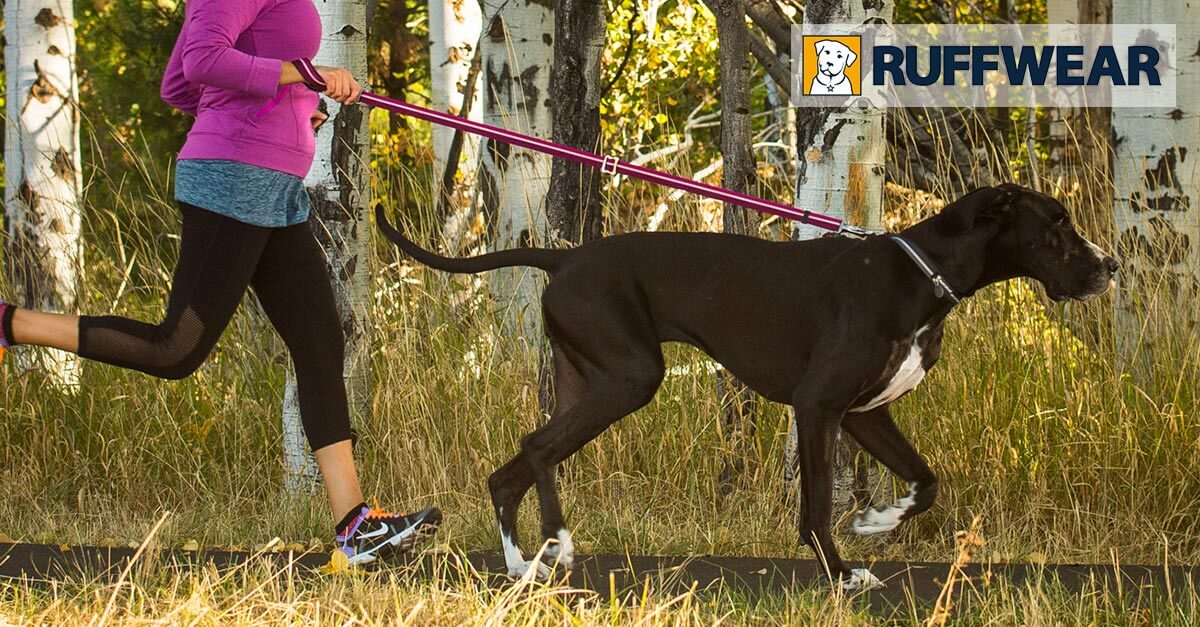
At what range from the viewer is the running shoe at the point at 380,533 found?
4652mm

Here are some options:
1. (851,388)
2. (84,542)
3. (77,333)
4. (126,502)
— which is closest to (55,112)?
(126,502)

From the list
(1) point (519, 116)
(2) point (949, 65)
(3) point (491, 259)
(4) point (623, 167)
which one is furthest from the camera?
(2) point (949, 65)

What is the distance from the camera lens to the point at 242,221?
4402 millimetres

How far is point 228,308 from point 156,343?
0.23m

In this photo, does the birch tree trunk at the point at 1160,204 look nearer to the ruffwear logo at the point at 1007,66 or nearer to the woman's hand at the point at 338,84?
the ruffwear logo at the point at 1007,66

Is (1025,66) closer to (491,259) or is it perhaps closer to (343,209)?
(343,209)

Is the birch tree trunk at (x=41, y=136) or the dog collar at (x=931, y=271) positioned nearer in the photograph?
the dog collar at (x=931, y=271)

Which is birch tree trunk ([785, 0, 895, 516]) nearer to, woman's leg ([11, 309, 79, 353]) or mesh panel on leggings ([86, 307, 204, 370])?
mesh panel on leggings ([86, 307, 204, 370])

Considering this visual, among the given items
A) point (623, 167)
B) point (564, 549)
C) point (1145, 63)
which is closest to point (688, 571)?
point (564, 549)

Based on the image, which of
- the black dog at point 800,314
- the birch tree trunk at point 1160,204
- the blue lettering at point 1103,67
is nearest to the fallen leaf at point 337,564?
the black dog at point 800,314

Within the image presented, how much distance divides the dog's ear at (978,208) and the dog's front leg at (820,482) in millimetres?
654

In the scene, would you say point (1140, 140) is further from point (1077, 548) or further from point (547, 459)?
point (547, 459)

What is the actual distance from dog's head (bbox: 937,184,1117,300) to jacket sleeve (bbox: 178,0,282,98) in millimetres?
1989

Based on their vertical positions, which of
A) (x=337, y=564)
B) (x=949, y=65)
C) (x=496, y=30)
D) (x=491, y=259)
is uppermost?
(x=496, y=30)
